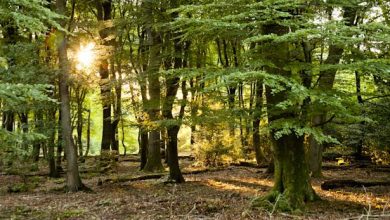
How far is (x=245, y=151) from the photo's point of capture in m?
21.1

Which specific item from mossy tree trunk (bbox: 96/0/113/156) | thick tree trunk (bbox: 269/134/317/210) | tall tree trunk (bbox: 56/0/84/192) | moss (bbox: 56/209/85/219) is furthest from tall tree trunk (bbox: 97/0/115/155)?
thick tree trunk (bbox: 269/134/317/210)

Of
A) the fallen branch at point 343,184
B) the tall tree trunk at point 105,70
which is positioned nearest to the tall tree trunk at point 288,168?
the fallen branch at point 343,184

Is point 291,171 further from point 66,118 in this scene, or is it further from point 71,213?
point 66,118

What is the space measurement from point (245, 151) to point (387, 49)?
480 inches

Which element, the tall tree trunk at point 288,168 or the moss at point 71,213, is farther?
the moss at point 71,213

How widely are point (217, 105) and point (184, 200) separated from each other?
6.58 m

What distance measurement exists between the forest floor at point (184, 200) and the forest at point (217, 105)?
5 centimetres

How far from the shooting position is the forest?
295 inches

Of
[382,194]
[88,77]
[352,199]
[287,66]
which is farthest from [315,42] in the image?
[88,77]

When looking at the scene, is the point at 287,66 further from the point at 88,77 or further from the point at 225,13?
the point at 88,77

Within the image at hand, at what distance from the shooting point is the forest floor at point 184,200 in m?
8.98

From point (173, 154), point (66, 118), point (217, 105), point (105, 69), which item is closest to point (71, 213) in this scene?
point (66, 118)

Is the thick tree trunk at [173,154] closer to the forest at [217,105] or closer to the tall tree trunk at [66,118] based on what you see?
the forest at [217,105]

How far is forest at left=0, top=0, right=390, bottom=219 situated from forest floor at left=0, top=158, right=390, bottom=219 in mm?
52
